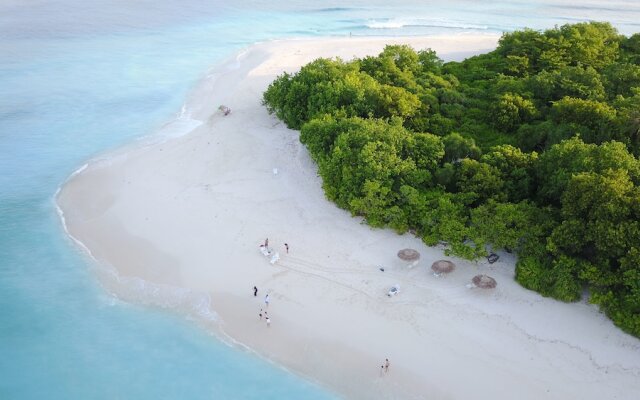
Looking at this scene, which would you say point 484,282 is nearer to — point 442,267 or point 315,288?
point 442,267

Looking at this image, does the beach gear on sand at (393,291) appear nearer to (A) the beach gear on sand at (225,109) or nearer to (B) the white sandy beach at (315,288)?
(B) the white sandy beach at (315,288)

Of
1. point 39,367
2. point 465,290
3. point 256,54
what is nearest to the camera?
point 39,367

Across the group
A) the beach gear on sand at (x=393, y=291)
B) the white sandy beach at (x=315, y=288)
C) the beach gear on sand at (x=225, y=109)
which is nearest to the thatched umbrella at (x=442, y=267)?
the white sandy beach at (x=315, y=288)

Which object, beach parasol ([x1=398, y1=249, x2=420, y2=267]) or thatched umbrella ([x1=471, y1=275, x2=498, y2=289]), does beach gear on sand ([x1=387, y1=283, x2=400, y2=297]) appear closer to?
beach parasol ([x1=398, y1=249, x2=420, y2=267])

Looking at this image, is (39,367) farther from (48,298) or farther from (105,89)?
(105,89)

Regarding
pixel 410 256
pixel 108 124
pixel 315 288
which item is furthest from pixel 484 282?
pixel 108 124

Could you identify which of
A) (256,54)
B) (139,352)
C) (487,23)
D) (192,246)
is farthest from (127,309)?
(487,23)
